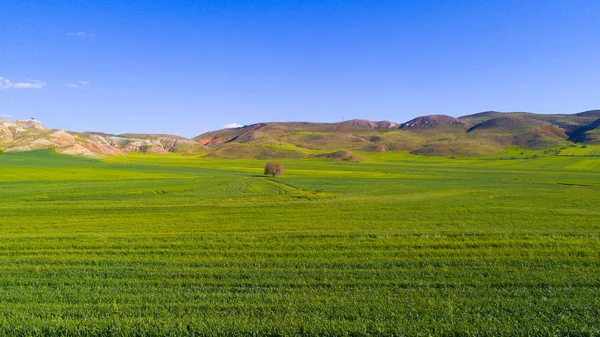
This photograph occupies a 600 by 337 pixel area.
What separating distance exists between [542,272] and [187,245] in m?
15.9

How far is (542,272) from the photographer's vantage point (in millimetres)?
13492

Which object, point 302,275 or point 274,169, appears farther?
point 274,169

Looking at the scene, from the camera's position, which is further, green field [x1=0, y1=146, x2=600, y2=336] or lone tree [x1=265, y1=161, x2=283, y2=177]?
lone tree [x1=265, y1=161, x2=283, y2=177]

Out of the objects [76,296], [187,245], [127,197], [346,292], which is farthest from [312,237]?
[127,197]

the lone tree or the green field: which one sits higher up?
the lone tree

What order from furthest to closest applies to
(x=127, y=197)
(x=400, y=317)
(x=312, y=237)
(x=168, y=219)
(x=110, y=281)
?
1. (x=127, y=197)
2. (x=168, y=219)
3. (x=312, y=237)
4. (x=110, y=281)
5. (x=400, y=317)

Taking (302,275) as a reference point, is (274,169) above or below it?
above

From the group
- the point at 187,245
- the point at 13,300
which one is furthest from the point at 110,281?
the point at 187,245

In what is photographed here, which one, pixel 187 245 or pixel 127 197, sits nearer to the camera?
pixel 187 245

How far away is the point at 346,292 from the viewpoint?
39.1ft

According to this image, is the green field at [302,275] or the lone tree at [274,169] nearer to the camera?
the green field at [302,275]

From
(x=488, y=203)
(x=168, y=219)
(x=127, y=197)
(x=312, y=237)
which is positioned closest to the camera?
(x=312, y=237)

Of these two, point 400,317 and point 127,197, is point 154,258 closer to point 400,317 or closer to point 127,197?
point 400,317

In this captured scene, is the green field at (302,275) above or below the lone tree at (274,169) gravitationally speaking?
below
